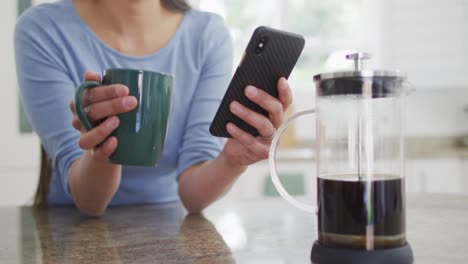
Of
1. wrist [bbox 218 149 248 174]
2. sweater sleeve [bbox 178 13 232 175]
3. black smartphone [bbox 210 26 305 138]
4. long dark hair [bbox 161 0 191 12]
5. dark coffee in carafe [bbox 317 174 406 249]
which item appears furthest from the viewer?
long dark hair [bbox 161 0 191 12]

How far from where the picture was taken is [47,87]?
104 centimetres

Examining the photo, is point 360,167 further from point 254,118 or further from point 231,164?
point 231,164

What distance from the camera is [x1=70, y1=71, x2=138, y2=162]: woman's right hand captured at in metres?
0.71

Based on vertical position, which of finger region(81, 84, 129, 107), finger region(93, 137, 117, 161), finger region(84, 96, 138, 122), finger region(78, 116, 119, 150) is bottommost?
finger region(93, 137, 117, 161)

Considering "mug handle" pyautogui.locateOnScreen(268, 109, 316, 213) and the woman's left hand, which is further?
the woman's left hand

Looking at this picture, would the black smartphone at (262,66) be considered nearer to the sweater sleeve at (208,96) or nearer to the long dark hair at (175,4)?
the sweater sleeve at (208,96)

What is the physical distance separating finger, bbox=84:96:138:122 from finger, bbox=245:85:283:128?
154 mm

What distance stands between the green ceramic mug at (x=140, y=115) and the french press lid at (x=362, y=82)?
0.84ft

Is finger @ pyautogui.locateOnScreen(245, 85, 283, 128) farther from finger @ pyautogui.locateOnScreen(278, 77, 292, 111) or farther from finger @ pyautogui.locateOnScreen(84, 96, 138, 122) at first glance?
finger @ pyautogui.locateOnScreen(84, 96, 138, 122)

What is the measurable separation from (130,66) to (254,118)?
0.49 meters

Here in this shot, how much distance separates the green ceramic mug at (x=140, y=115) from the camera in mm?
721

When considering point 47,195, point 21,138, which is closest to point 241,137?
point 47,195

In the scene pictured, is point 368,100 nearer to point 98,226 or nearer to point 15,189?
point 98,226

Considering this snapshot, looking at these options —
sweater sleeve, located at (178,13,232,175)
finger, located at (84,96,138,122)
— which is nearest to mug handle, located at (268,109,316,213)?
finger, located at (84,96,138,122)
